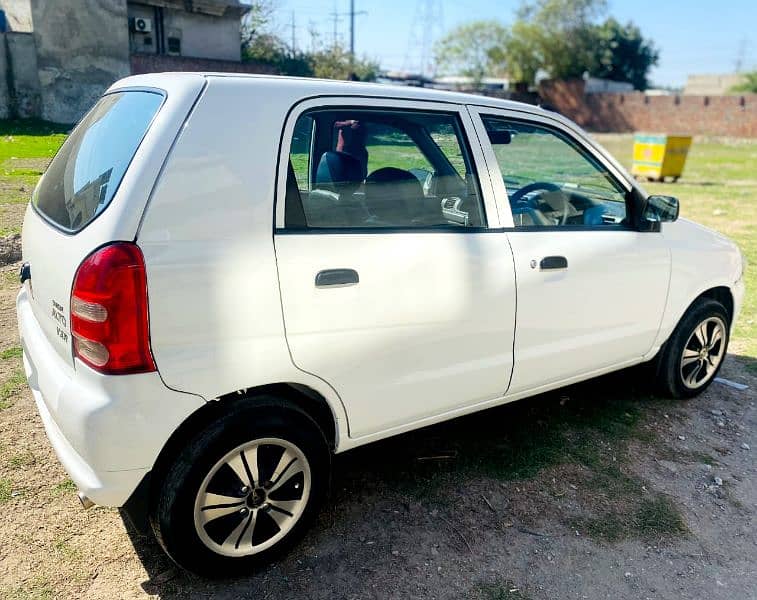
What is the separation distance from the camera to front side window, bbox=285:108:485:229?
102 inches

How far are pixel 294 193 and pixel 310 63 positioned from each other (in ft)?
117

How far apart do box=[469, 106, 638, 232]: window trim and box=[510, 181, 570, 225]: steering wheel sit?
26cm

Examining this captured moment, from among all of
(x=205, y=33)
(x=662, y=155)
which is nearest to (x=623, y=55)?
(x=205, y=33)

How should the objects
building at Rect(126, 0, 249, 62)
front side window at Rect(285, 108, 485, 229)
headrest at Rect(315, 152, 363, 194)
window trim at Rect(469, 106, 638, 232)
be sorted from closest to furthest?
front side window at Rect(285, 108, 485, 229) → headrest at Rect(315, 152, 363, 194) → window trim at Rect(469, 106, 638, 232) → building at Rect(126, 0, 249, 62)

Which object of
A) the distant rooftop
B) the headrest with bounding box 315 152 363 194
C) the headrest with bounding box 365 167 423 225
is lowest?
the headrest with bounding box 365 167 423 225

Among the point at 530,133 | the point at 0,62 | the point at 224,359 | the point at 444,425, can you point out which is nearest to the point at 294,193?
the point at 224,359

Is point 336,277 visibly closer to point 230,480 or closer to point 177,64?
point 230,480

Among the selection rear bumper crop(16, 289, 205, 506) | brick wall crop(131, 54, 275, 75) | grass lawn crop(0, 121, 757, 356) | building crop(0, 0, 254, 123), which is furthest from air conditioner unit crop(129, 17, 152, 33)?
rear bumper crop(16, 289, 205, 506)

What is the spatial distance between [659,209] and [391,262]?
1803mm

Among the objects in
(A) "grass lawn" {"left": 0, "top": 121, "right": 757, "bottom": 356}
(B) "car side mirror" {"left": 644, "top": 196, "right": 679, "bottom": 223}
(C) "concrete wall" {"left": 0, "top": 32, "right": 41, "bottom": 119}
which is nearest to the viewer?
(B) "car side mirror" {"left": 644, "top": 196, "right": 679, "bottom": 223}

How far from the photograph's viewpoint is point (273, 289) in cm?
236

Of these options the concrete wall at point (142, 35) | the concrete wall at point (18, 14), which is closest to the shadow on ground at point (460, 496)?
the concrete wall at point (18, 14)

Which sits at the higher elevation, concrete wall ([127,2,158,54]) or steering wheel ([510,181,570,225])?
concrete wall ([127,2,158,54])

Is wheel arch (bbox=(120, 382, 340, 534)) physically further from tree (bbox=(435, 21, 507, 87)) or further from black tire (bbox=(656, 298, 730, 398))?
tree (bbox=(435, 21, 507, 87))
